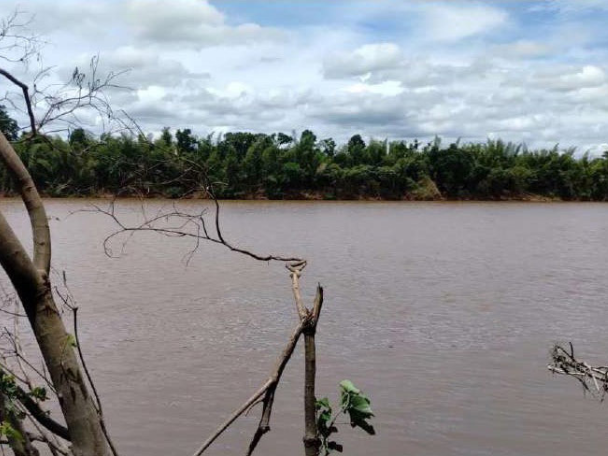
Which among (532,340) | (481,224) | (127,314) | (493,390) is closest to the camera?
(493,390)

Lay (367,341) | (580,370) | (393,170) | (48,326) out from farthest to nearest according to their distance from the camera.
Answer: (393,170) → (367,341) → (580,370) → (48,326)

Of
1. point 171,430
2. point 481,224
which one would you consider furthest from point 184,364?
point 481,224

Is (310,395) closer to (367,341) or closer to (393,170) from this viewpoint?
(367,341)

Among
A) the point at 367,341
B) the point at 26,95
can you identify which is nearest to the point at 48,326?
the point at 26,95

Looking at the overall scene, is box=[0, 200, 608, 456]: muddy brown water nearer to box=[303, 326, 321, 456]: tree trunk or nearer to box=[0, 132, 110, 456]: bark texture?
box=[0, 132, 110, 456]: bark texture

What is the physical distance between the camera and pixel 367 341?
898 cm

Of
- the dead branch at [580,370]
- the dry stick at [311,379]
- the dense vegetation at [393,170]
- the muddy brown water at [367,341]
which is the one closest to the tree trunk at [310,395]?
the dry stick at [311,379]

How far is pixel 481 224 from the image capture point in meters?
31.1

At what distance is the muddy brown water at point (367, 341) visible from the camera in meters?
5.85

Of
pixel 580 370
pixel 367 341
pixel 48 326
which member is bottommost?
pixel 367 341

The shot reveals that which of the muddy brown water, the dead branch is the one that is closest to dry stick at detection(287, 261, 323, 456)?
the muddy brown water

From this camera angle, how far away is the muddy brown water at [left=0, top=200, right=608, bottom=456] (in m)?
5.85

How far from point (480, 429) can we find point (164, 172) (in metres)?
4.62

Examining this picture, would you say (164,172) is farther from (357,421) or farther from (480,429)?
(480,429)
